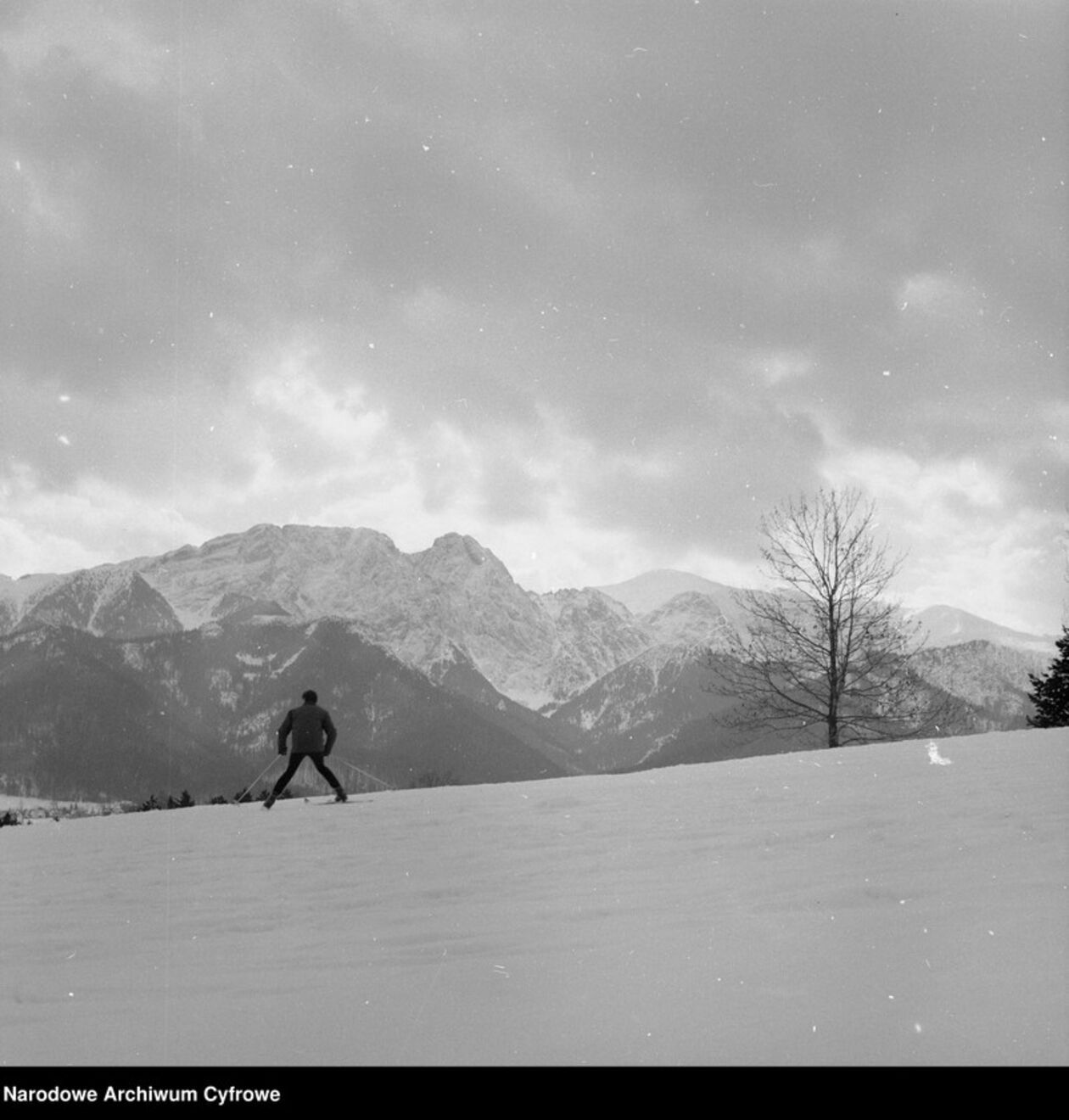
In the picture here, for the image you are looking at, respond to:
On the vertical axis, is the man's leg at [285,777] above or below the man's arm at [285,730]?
below

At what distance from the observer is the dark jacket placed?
45.6 ft

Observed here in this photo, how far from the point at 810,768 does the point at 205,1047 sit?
10146 millimetres

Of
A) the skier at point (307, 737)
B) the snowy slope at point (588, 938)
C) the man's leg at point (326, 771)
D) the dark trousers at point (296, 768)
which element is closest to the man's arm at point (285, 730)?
the skier at point (307, 737)

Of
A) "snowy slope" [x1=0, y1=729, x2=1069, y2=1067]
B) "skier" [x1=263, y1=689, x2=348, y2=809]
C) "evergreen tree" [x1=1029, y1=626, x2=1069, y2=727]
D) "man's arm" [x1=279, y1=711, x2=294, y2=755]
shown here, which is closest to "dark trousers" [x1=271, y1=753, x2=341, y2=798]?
"skier" [x1=263, y1=689, x2=348, y2=809]

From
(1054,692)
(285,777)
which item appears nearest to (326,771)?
(285,777)

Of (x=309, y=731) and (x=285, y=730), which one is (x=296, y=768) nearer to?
(x=309, y=731)

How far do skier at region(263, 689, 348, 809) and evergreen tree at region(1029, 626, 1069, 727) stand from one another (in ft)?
64.7

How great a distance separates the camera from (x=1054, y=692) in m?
25.4

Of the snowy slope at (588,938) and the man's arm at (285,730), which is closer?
the snowy slope at (588,938)

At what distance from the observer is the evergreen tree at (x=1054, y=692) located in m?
24.5

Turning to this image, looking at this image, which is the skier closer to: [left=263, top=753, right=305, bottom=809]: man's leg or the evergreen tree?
[left=263, top=753, right=305, bottom=809]: man's leg

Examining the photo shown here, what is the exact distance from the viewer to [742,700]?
29031 millimetres

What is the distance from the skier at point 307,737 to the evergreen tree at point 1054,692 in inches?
776

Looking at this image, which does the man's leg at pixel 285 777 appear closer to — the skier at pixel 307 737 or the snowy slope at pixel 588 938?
the skier at pixel 307 737
